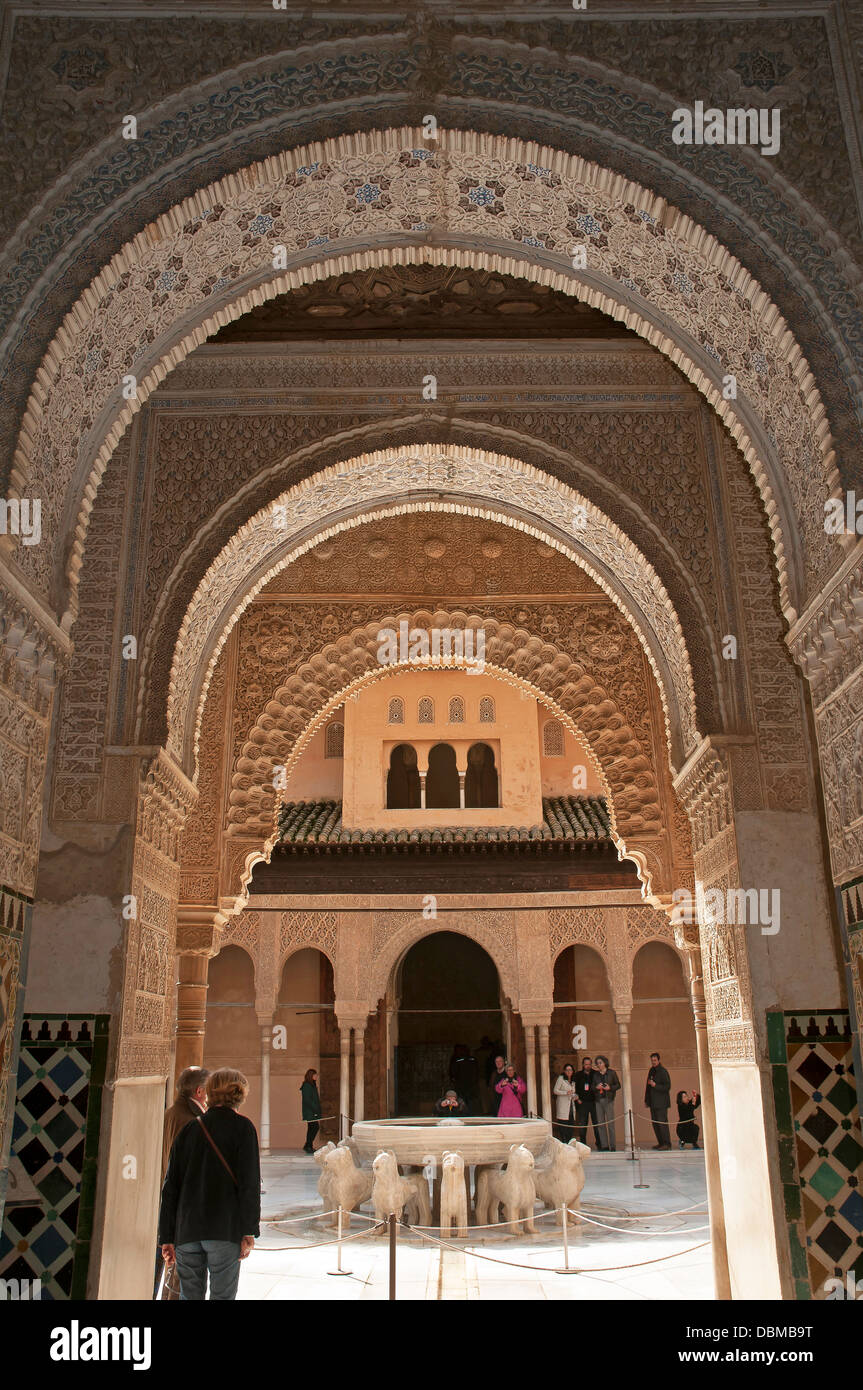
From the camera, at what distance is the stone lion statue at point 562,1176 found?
777cm

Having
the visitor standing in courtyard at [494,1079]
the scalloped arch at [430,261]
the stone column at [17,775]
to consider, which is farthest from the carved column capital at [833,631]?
the visitor standing in courtyard at [494,1079]

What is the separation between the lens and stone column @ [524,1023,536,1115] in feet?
44.2

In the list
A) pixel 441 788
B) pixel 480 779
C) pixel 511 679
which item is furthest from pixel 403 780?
pixel 511 679

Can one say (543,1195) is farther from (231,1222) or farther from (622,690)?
(231,1222)

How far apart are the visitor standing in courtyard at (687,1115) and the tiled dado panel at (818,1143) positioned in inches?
419

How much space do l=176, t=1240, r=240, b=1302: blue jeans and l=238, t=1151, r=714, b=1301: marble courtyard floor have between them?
6.56ft

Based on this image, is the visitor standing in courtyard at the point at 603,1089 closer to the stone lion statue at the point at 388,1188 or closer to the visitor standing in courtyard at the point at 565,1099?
the visitor standing in courtyard at the point at 565,1099

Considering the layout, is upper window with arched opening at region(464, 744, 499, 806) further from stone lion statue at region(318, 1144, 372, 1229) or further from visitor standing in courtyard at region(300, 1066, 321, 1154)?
stone lion statue at region(318, 1144, 372, 1229)

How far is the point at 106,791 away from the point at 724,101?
330 cm

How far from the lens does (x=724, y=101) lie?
3.14 m

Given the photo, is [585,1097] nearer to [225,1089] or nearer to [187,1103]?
[187,1103]

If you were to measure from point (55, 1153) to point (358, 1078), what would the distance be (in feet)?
33.2

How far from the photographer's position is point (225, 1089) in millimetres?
3543
